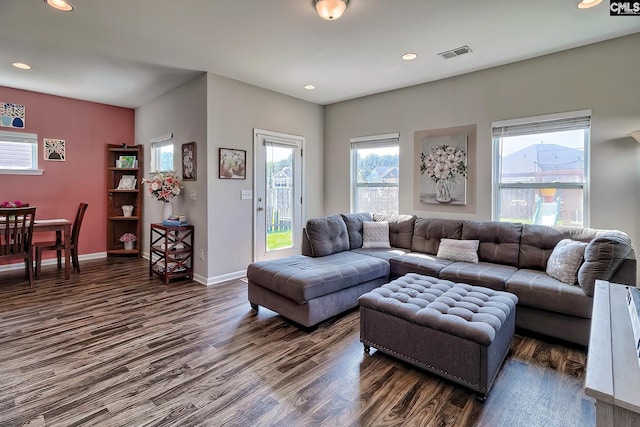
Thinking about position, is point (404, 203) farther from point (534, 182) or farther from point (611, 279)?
point (611, 279)

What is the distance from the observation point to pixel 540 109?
3.48 metres

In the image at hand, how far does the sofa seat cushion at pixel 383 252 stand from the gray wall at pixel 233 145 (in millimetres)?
1644

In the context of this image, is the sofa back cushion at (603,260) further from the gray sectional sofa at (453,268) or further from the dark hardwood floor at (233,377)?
the dark hardwood floor at (233,377)

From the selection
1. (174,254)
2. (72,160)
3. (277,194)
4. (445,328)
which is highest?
(72,160)

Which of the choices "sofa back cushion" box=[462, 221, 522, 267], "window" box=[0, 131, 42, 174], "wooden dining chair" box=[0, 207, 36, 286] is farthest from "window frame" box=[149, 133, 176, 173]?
"sofa back cushion" box=[462, 221, 522, 267]

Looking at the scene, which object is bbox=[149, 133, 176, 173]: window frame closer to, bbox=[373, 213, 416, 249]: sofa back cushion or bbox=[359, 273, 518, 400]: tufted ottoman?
bbox=[373, 213, 416, 249]: sofa back cushion

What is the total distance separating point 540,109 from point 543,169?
2.16 ft

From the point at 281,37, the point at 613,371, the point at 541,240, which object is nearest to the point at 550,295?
the point at 541,240

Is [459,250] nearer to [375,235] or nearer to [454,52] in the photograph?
[375,235]

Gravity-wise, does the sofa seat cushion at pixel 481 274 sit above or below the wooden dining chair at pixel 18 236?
below

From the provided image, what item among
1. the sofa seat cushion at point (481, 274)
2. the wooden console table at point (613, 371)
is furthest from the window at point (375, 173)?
the wooden console table at point (613, 371)

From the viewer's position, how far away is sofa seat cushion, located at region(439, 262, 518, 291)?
2.85 m

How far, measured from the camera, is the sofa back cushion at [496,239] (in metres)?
3.30

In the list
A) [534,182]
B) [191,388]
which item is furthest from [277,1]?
[534,182]
